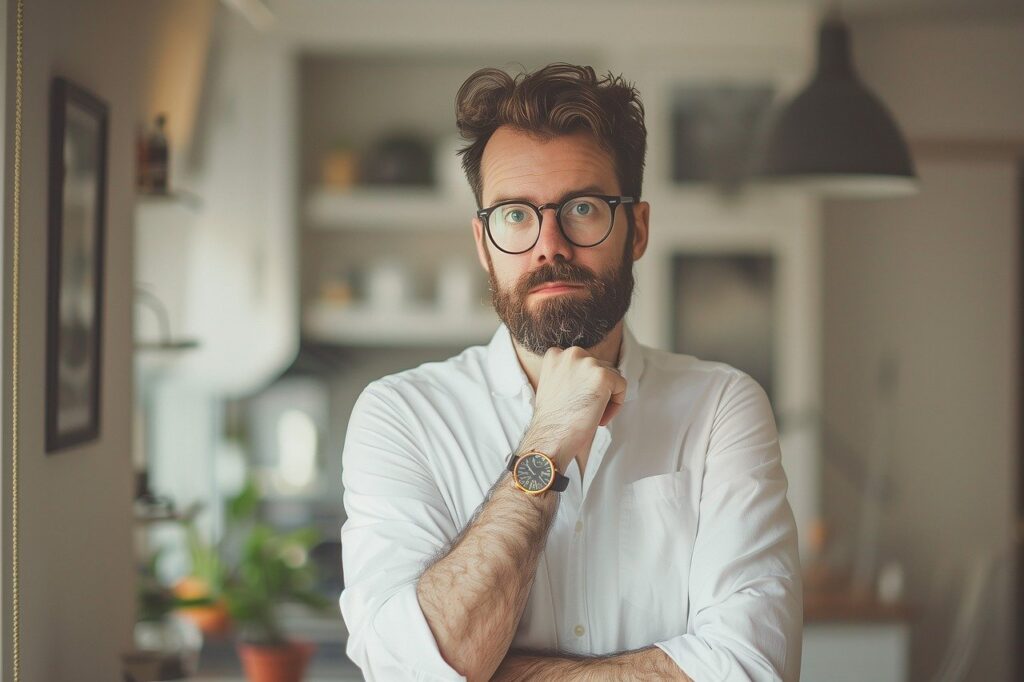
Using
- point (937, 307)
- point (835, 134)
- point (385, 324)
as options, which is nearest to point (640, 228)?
point (835, 134)

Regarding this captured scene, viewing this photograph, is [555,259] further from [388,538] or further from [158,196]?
[158,196]

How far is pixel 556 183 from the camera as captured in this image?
1.44 meters

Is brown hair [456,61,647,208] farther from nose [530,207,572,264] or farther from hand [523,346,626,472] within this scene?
hand [523,346,626,472]

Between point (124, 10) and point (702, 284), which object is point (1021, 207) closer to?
point (702, 284)

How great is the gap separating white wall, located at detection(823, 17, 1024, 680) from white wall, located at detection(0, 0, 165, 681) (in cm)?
291

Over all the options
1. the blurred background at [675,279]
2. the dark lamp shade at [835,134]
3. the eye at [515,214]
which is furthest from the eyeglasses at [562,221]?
the blurred background at [675,279]

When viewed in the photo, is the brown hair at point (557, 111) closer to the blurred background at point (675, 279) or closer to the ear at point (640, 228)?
the ear at point (640, 228)

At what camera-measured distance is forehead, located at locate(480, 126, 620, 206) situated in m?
1.44

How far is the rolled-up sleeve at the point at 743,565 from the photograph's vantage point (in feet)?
4.25

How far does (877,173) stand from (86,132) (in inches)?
60.9

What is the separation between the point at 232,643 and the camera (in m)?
3.55

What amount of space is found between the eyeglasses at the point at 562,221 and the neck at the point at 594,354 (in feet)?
0.50

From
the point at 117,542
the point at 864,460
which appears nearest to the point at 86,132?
the point at 117,542

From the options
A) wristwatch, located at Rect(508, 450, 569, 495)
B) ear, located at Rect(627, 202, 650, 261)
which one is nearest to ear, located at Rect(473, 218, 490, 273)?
ear, located at Rect(627, 202, 650, 261)
